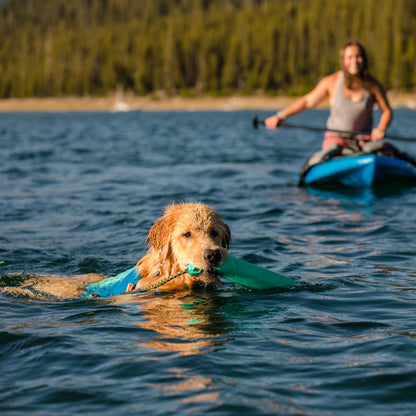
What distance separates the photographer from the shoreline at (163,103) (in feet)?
344

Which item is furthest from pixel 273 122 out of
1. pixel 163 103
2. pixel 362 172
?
pixel 163 103

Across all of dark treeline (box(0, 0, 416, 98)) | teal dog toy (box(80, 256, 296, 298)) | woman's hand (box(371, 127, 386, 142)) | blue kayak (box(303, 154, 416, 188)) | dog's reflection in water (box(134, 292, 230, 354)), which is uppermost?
dark treeline (box(0, 0, 416, 98))

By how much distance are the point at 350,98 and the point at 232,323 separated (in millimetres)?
7955

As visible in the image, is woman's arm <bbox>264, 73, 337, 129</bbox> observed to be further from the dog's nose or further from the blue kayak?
the dog's nose

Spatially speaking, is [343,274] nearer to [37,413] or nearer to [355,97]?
[37,413]

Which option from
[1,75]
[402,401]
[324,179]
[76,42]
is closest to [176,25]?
[76,42]

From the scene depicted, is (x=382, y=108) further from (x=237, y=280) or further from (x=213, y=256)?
(x=213, y=256)

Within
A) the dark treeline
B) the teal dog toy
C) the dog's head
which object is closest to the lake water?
the teal dog toy

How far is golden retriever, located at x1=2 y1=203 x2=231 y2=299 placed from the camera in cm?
631

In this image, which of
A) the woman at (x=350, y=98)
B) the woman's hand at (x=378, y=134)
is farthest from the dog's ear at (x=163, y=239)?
the woman's hand at (x=378, y=134)

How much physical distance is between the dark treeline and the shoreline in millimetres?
4586

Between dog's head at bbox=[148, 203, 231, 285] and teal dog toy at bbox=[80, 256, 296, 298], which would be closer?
dog's head at bbox=[148, 203, 231, 285]

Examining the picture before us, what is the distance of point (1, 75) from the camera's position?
155875 millimetres

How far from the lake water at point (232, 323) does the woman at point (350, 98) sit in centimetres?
151
